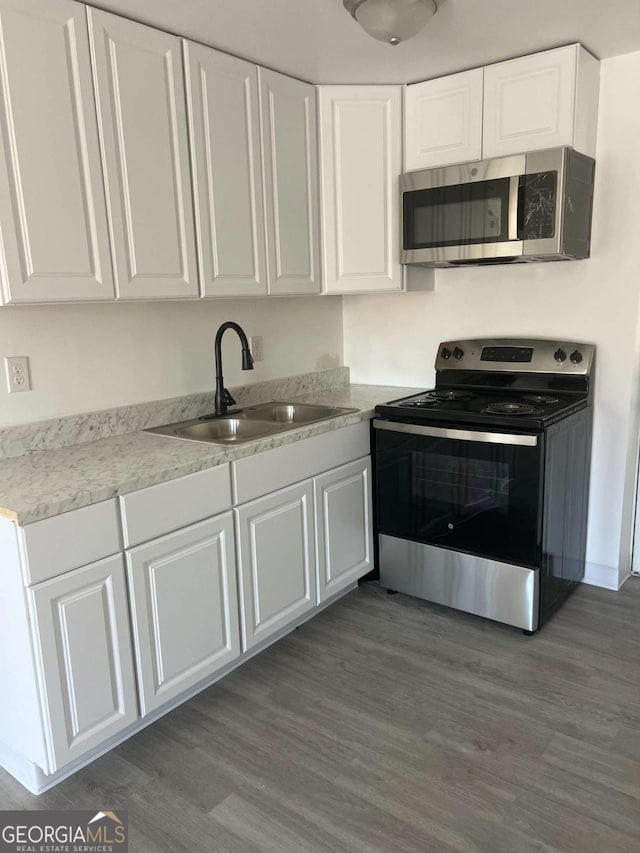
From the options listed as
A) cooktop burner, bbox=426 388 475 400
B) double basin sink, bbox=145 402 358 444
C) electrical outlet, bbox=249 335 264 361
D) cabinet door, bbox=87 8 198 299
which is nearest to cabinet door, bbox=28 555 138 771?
double basin sink, bbox=145 402 358 444

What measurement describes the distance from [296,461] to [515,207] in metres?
1.28

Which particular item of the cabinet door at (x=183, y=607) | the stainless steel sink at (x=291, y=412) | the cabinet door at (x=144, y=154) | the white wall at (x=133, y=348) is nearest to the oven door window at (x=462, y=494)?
the stainless steel sink at (x=291, y=412)

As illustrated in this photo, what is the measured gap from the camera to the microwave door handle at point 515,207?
2.41m

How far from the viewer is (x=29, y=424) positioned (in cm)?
211

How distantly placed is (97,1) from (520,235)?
1.61 meters

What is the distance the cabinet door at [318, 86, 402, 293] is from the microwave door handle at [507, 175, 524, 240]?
0.53m

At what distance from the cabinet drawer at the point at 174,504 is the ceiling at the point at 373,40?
1419 millimetres

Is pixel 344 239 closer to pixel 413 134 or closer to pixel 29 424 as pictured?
pixel 413 134

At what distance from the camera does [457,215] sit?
8.52 feet

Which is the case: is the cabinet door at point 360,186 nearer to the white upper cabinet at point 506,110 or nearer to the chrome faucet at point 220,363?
the white upper cabinet at point 506,110

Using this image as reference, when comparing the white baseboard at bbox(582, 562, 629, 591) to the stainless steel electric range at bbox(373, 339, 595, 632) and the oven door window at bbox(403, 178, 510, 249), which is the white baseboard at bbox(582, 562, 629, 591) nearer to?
the stainless steel electric range at bbox(373, 339, 595, 632)

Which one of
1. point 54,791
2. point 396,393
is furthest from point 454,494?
point 54,791

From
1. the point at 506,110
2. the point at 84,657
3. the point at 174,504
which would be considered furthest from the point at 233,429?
the point at 506,110

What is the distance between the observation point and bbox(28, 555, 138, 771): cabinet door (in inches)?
64.3
